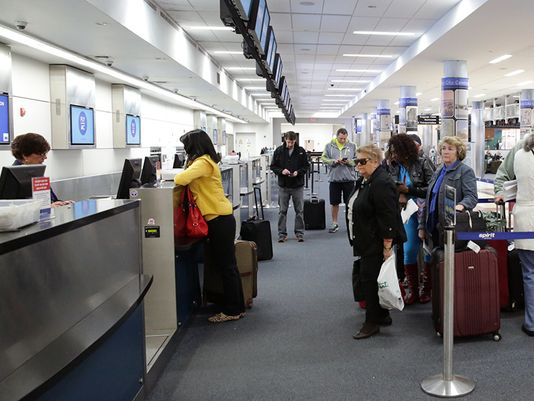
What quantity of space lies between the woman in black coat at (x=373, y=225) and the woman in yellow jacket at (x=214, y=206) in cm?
94

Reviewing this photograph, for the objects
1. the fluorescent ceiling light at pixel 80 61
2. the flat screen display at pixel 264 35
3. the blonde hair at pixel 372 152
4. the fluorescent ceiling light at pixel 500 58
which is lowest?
the blonde hair at pixel 372 152

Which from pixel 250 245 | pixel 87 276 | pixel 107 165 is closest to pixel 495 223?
pixel 250 245

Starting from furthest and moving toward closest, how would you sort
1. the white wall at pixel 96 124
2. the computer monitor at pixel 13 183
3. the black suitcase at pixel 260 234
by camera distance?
the white wall at pixel 96 124, the black suitcase at pixel 260 234, the computer monitor at pixel 13 183

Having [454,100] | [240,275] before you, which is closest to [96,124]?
[240,275]

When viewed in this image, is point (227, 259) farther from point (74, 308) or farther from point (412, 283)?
point (74, 308)

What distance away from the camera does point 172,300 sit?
11.4 ft

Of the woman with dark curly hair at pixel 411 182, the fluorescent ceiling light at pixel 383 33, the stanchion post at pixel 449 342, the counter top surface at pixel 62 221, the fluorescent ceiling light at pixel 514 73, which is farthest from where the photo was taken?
the fluorescent ceiling light at pixel 514 73

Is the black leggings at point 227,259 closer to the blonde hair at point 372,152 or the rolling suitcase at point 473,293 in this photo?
the blonde hair at point 372,152

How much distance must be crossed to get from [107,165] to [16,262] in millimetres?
8508

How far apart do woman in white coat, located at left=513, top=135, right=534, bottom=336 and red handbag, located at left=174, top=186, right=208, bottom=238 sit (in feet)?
7.31

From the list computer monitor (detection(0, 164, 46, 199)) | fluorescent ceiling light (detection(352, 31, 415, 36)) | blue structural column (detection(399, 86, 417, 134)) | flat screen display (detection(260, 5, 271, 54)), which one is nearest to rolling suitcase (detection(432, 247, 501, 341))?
computer monitor (detection(0, 164, 46, 199))

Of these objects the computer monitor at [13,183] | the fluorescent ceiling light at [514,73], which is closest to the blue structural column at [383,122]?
the fluorescent ceiling light at [514,73]

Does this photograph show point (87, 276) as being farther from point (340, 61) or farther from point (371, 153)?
point (340, 61)

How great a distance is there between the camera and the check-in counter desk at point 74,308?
5.35 feet
